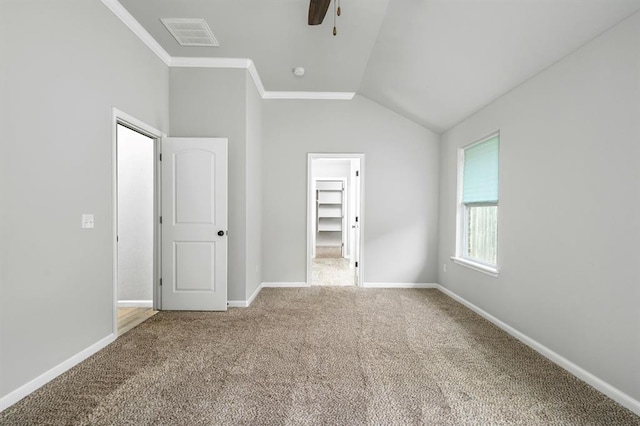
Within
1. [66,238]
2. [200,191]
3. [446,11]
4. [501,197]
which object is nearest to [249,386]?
[66,238]

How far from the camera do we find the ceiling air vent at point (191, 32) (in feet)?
10.2

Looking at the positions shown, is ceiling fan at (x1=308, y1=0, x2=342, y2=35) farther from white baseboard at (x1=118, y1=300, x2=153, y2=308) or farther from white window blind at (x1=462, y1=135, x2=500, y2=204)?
white baseboard at (x1=118, y1=300, x2=153, y2=308)

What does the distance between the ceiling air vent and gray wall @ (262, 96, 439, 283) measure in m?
1.58

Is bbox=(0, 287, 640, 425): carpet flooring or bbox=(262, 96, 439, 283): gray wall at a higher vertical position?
bbox=(262, 96, 439, 283): gray wall

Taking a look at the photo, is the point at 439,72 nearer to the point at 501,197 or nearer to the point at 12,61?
the point at 501,197

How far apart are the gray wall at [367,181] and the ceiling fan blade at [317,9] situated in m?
2.44

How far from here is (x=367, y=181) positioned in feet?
16.4

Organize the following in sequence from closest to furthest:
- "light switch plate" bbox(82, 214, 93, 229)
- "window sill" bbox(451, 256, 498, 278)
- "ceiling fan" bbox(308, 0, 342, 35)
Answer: "ceiling fan" bbox(308, 0, 342, 35)
"light switch plate" bbox(82, 214, 93, 229)
"window sill" bbox(451, 256, 498, 278)

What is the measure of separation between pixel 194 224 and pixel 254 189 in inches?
40.0

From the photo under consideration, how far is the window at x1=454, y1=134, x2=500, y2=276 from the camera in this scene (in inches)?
142

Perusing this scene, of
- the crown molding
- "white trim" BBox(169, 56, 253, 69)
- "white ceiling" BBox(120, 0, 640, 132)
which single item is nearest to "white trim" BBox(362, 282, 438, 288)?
"white ceiling" BBox(120, 0, 640, 132)

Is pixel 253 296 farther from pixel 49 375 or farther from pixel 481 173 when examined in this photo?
pixel 481 173

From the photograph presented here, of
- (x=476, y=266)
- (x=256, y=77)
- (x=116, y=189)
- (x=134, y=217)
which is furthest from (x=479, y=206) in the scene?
(x=134, y=217)

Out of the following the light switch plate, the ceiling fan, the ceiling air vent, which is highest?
the ceiling air vent
